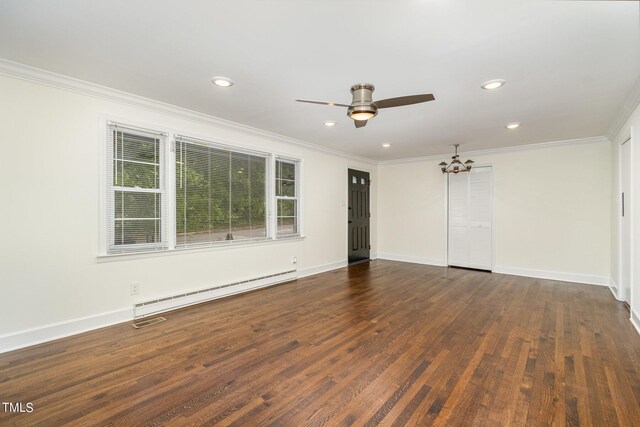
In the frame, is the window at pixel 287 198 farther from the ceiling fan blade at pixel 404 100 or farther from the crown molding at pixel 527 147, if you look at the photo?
the crown molding at pixel 527 147

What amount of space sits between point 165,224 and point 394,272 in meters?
4.32

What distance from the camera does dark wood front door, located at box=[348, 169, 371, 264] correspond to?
7.03m

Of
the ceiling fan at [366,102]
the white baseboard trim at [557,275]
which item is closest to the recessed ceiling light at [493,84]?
the ceiling fan at [366,102]

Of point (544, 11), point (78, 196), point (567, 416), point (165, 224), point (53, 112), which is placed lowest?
point (567, 416)

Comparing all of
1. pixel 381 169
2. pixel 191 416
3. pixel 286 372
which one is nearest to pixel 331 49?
pixel 286 372

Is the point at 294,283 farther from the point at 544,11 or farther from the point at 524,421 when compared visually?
the point at 544,11

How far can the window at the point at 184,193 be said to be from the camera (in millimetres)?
3418

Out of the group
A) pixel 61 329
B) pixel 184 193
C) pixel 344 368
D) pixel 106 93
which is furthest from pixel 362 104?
pixel 61 329

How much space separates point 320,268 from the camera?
6.11 metres

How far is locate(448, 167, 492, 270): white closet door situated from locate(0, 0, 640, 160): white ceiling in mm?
2555

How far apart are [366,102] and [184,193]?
8.53ft

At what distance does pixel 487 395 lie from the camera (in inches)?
83.3

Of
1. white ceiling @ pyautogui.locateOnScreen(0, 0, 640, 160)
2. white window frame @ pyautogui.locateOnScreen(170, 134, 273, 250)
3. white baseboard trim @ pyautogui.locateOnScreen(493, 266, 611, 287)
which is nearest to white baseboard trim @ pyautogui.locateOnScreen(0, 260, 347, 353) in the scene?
white window frame @ pyautogui.locateOnScreen(170, 134, 273, 250)

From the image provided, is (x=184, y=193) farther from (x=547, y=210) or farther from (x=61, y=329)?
(x=547, y=210)
